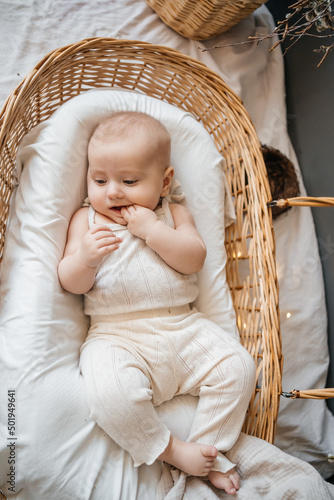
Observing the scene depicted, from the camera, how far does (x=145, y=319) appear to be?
1.16m

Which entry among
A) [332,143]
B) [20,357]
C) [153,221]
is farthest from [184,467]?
[332,143]

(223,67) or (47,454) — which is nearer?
(47,454)

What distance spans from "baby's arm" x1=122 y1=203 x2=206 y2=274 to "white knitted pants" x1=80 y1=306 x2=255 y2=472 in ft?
0.45

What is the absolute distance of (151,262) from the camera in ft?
3.87

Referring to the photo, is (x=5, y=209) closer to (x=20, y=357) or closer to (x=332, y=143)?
(x=20, y=357)

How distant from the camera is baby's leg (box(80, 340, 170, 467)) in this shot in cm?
99

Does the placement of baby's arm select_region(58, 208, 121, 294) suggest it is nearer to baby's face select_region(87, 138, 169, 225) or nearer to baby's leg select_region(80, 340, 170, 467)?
baby's face select_region(87, 138, 169, 225)

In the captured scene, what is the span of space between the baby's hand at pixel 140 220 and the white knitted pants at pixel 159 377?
218 mm

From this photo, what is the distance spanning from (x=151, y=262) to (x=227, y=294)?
0.29 metres

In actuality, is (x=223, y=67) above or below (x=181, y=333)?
above

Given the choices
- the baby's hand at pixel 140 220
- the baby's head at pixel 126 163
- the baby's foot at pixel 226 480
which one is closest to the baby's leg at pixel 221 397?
the baby's foot at pixel 226 480

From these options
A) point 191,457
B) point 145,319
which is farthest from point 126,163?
point 191,457

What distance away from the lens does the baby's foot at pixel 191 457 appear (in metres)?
1.00

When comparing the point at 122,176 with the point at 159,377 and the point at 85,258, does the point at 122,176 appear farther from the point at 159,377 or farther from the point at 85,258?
the point at 159,377
